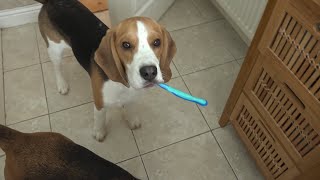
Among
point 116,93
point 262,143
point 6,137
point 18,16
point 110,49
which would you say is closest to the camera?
point 6,137

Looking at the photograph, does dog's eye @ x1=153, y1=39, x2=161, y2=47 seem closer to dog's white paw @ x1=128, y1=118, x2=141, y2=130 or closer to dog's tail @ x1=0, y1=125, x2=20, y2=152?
dog's tail @ x1=0, y1=125, x2=20, y2=152

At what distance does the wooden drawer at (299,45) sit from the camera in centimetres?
104

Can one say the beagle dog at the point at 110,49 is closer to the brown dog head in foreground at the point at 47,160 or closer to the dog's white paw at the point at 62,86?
the dog's white paw at the point at 62,86

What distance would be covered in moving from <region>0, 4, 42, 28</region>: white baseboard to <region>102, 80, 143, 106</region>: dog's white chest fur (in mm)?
1441

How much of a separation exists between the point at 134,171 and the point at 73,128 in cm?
52

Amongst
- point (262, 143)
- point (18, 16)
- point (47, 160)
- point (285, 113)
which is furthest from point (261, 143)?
point (18, 16)

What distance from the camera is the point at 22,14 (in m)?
2.46

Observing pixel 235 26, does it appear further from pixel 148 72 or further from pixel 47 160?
pixel 47 160

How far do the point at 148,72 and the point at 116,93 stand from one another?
1.19 feet

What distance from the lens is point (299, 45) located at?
44.7 inches

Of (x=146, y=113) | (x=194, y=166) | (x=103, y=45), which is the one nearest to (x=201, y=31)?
(x=146, y=113)

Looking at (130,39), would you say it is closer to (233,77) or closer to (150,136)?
(150,136)

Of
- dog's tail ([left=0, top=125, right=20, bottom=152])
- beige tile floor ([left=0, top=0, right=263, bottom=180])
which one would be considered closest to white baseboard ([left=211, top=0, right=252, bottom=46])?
beige tile floor ([left=0, top=0, right=263, bottom=180])

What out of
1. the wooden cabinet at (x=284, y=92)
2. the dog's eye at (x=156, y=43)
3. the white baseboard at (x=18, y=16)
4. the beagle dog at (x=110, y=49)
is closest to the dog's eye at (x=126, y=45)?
the beagle dog at (x=110, y=49)
